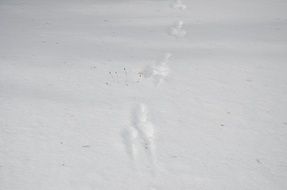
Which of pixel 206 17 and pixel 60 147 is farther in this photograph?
pixel 206 17

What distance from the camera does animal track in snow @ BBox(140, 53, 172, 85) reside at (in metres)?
3.45

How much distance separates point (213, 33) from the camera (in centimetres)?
482

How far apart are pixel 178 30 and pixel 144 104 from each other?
2331mm

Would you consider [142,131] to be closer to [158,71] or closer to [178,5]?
[158,71]

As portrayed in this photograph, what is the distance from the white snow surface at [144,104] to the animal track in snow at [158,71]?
1 cm

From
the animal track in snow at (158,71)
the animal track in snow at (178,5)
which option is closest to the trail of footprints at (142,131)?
the animal track in snow at (158,71)

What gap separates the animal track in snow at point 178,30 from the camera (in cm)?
481

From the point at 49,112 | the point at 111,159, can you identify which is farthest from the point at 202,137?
the point at 49,112

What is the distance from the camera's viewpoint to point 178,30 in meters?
4.99

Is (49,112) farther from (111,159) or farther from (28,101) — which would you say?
(111,159)

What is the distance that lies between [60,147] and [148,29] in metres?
3.07

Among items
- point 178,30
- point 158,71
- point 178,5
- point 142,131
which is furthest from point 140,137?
point 178,5

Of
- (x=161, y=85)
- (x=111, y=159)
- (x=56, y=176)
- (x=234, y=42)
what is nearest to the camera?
(x=56, y=176)

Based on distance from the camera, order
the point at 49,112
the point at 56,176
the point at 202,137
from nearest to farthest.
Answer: the point at 56,176 < the point at 202,137 < the point at 49,112
